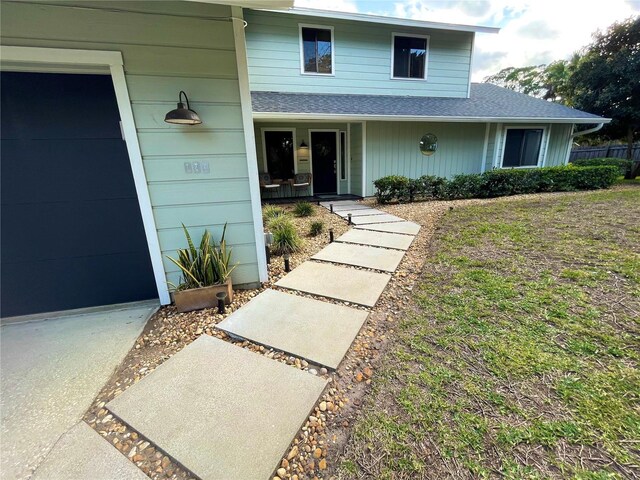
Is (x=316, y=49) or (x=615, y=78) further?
(x=615, y=78)

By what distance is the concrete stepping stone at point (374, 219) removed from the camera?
17.4 feet

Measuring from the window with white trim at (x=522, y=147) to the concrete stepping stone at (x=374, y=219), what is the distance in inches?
238

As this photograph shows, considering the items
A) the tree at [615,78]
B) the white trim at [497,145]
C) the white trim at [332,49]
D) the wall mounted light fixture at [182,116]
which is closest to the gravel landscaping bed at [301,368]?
the wall mounted light fixture at [182,116]

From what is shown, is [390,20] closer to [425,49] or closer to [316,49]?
[425,49]

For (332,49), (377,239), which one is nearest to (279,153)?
(332,49)

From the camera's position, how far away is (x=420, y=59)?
8.59 metres

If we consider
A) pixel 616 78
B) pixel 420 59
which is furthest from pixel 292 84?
pixel 616 78

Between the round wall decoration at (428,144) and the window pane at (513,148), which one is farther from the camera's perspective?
the window pane at (513,148)

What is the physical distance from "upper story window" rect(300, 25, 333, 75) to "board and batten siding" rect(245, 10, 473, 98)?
0.47 feet

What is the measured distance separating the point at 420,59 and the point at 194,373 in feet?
34.3

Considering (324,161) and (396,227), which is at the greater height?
(324,161)

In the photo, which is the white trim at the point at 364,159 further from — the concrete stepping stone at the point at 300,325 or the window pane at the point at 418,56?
the concrete stepping stone at the point at 300,325

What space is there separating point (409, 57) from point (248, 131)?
8.43 metres

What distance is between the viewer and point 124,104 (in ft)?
7.14
